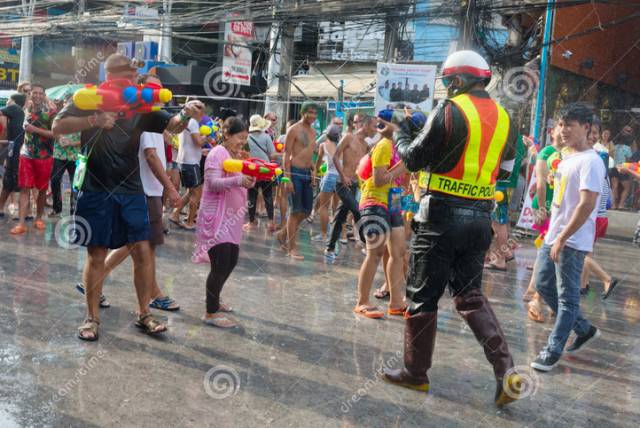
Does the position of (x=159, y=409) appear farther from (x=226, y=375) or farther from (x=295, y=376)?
(x=295, y=376)

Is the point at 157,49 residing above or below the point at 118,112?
above

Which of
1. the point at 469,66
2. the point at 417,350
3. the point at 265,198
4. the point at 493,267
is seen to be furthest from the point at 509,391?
the point at 265,198

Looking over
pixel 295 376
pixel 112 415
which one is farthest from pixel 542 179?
pixel 112 415

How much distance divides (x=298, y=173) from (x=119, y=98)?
4.63 metres

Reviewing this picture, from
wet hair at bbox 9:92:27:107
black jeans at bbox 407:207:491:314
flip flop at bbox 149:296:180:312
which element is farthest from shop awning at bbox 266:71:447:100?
black jeans at bbox 407:207:491:314

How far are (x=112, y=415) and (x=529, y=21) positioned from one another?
15.6 metres

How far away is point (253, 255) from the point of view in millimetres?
8461

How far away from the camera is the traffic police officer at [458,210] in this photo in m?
3.82

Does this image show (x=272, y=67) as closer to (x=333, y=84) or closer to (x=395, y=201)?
(x=333, y=84)

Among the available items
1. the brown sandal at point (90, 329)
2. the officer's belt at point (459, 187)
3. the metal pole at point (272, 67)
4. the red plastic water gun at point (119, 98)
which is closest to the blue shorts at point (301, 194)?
the brown sandal at point (90, 329)

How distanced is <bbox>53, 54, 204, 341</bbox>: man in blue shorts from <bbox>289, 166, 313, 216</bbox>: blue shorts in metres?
3.74

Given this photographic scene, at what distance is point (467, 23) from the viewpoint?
13211mm

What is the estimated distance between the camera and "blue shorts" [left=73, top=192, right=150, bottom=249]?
453cm

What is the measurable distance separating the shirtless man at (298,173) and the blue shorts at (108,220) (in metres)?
3.84
